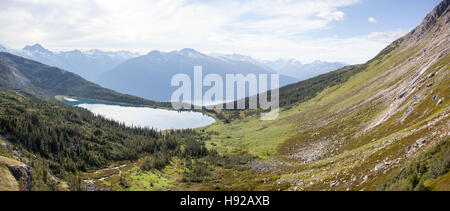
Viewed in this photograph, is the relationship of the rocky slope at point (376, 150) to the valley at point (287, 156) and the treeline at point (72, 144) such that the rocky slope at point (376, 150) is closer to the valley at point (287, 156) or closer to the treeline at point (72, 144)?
the valley at point (287, 156)

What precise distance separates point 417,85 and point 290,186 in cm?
5397

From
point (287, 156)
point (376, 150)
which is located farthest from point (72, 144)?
point (376, 150)

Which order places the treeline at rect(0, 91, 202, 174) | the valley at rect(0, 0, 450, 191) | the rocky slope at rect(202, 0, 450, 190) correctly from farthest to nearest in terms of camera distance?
the treeline at rect(0, 91, 202, 174) → the valley at rect(0, 0, 450, 191) → the rocky slope at rect(202, 0, 450, 190)

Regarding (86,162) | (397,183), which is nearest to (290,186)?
(397,183)

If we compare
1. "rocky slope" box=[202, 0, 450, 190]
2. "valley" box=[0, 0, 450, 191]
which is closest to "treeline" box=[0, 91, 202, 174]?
"valley" box=[0, 0, 450, 191]

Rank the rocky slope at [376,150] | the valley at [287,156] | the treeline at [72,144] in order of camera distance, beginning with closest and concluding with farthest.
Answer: the rocky slope at [376,150]
the valley at [287,156]
the treeline at [72,144]

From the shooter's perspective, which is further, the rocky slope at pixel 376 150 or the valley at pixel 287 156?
the valley at pixel 287 156

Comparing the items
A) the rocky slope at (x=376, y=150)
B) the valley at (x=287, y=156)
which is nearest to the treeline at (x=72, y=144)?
the valley at (x=287, y=156)

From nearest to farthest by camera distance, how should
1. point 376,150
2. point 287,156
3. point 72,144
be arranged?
point 376,150, point 287,156, point 72,144

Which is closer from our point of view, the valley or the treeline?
the valley

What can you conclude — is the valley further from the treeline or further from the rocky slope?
the treeline

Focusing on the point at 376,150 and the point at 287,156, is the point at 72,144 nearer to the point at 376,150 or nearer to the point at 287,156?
the point at 287,156

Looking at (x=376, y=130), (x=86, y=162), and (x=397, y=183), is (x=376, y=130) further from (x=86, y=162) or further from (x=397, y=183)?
(x=86, y=162)
